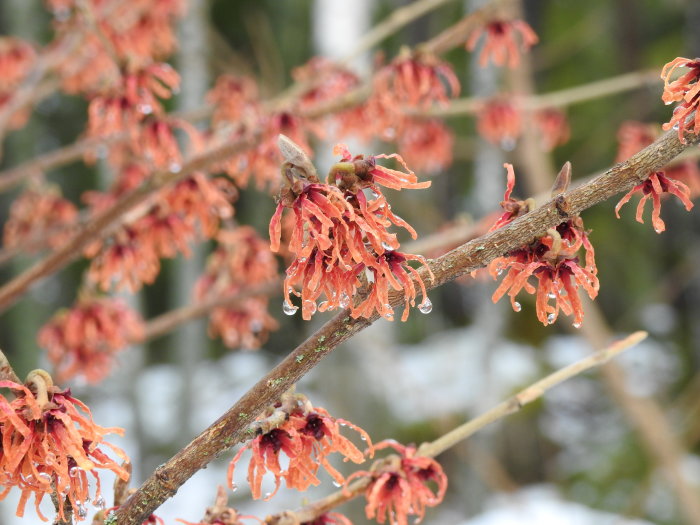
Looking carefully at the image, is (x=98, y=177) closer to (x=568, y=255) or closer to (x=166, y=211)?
(x=166, y=211)

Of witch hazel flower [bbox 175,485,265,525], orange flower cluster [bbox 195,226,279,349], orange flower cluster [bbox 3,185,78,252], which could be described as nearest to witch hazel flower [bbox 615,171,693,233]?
witch hazel flower [bbox 175,485,265,525]

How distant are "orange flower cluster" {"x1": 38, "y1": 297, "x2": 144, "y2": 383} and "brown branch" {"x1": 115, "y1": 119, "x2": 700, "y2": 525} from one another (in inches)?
40.1

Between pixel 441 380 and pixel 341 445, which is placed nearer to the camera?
pixel 341 445

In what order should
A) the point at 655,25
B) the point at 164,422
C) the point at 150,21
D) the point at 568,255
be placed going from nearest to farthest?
the point at 568,255
the point at 150,21
the point at 164,422
the point at 655,25

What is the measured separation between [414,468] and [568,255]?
0.29m

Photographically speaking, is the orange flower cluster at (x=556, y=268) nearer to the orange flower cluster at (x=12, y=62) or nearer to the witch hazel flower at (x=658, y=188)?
the witch hazel flower at (x=658, y=188)

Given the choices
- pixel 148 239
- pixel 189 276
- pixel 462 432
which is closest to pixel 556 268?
pixel 462 432

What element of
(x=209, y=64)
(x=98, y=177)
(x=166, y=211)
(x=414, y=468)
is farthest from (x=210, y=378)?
(x=414, y=468)

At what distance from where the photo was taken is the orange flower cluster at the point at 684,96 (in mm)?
617

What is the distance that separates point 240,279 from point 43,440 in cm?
131

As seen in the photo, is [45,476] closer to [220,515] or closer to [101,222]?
[220,515]

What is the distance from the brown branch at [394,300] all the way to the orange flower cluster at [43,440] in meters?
0.06

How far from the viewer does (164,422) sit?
21.4 ft

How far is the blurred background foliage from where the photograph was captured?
492 cm
